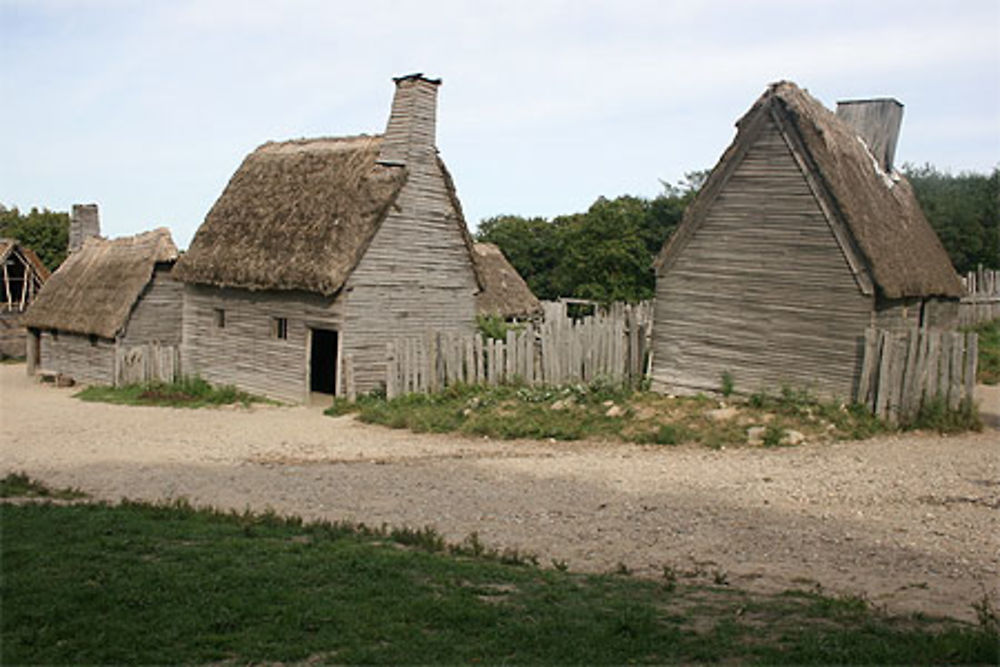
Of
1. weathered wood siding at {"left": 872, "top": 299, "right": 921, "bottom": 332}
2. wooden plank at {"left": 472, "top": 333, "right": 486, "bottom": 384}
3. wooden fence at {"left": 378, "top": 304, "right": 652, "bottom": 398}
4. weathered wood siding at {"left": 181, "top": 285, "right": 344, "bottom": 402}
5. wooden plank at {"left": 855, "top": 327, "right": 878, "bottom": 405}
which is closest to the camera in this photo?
wooden plank at {"left": 855, "top": 327, "right": 878, "bottom": 405}

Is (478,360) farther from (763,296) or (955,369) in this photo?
(955,369)

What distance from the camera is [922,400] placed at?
658 inches

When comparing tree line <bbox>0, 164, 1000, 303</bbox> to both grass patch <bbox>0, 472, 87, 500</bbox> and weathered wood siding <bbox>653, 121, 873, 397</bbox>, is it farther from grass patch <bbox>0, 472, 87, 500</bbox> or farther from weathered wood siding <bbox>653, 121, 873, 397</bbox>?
grass patch <bbox>0, 472, 87, 500</bbox>

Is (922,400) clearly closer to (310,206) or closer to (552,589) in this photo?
(552,589)

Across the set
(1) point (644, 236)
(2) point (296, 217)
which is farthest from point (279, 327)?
(1) point (644, 236)

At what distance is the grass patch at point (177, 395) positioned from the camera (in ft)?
80.8

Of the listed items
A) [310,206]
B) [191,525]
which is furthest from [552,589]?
[310,206]

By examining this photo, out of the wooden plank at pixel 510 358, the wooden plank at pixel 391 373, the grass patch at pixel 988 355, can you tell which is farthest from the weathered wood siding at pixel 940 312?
the wooden plank at pixel 391 373

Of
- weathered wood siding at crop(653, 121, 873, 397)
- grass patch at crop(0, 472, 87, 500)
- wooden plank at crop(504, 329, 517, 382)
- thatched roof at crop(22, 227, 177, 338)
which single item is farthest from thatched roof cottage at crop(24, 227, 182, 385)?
weathered wood siding at crop(653, 121, 873, 397)

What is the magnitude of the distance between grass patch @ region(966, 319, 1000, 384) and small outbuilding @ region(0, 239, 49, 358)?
3642cm

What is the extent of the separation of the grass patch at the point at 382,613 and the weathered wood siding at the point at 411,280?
46.6 feet

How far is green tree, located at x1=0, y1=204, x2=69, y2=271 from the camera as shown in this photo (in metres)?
53.9

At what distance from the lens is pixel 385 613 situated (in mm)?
6906

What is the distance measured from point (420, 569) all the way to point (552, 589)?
1260mm
